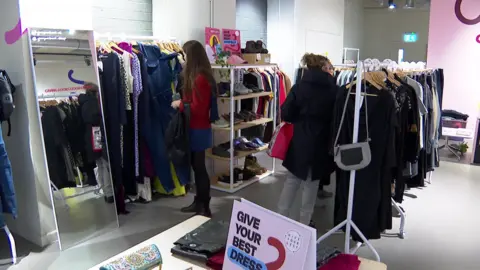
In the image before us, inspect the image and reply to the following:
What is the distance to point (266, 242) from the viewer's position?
4.66 feet

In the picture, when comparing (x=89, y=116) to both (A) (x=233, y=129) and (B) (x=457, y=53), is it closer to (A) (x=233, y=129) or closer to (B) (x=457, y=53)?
(A) (x=233, y=129)

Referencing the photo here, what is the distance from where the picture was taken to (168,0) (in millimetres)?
4758

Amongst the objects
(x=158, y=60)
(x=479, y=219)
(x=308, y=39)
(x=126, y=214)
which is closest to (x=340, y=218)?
(x=479, y=219)

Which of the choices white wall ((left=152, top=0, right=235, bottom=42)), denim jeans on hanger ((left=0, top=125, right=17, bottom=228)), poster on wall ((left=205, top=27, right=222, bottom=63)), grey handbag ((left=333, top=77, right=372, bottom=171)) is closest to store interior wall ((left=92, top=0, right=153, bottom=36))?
white wall ((left=152, top=0, right=235, bottom=42))

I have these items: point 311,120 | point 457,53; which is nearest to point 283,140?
point 311,120

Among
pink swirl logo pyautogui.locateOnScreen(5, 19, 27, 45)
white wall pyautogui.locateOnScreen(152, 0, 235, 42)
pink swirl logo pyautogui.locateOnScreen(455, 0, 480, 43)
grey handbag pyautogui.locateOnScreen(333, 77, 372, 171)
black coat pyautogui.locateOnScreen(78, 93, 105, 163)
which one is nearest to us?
grey handbag pyautogui.locateOnScreen(333, 77, 372, 171)

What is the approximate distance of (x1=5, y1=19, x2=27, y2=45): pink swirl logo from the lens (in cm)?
314

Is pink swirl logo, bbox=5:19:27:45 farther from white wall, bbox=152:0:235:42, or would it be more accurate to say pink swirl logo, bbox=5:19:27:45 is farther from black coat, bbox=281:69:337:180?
black coat, bbox=281:69:337:180

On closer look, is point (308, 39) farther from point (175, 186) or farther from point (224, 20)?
point (175, 186)

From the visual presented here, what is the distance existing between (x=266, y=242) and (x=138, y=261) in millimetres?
524

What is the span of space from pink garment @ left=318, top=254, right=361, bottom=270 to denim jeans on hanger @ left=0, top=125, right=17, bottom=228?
8.13 feet

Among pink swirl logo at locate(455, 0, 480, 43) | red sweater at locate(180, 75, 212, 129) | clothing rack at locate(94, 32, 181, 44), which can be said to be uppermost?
pink swirl logo at locate(455, 0, 480, 43)

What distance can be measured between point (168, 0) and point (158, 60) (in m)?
0.90

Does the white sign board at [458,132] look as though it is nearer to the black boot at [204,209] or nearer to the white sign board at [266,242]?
the black boot at [204,209]
